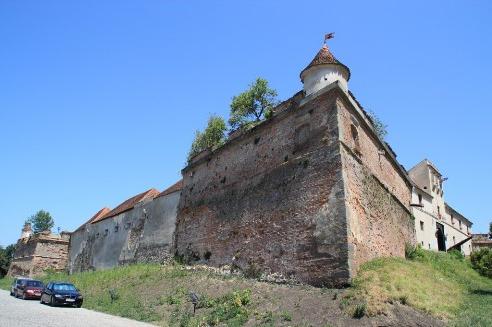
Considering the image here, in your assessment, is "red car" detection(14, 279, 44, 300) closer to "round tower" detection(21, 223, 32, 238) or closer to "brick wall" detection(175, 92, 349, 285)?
"brick wall" detection(175, 92, 349, 285)

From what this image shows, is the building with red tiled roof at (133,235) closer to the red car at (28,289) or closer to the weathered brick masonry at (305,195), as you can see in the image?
the weathered brick masonry at (305,195)

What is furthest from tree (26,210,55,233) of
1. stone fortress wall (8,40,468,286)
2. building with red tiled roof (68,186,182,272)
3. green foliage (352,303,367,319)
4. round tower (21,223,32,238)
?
green foliage (352,303,367,319)

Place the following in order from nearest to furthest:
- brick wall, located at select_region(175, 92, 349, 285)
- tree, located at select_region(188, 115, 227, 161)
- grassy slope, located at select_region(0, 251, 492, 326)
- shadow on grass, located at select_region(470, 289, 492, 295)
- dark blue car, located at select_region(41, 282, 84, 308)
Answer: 1. grassy slope, located at select_region(0, 251, 492, 326)
2. brick wall, located at select_region(175, 92, 349, 285)
3. shadow on grass, located at select_region(470, 289, 492, 295)
4. dark blue car, located at select_region(41, 282, 84, 308)
5. tree, located at select_region(188, 115, 227, 161)

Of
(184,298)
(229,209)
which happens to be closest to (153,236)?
(229,209)

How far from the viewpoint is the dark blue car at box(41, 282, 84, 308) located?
1883 cm

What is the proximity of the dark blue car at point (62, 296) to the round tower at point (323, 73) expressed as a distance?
46.6 ft

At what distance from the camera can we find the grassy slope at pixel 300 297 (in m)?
12.2

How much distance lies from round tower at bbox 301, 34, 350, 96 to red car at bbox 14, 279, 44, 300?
18254 mm

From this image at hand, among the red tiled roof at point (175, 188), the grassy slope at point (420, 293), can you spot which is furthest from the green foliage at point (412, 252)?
the red tiled roof at point (175, 188)

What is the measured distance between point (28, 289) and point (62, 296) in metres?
5.42

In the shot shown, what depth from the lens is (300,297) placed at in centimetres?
1347

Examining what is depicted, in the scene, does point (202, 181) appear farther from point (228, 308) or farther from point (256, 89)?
point (256, 89)

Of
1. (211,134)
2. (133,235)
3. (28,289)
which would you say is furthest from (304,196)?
(211,134)

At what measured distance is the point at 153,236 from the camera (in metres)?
27.2
